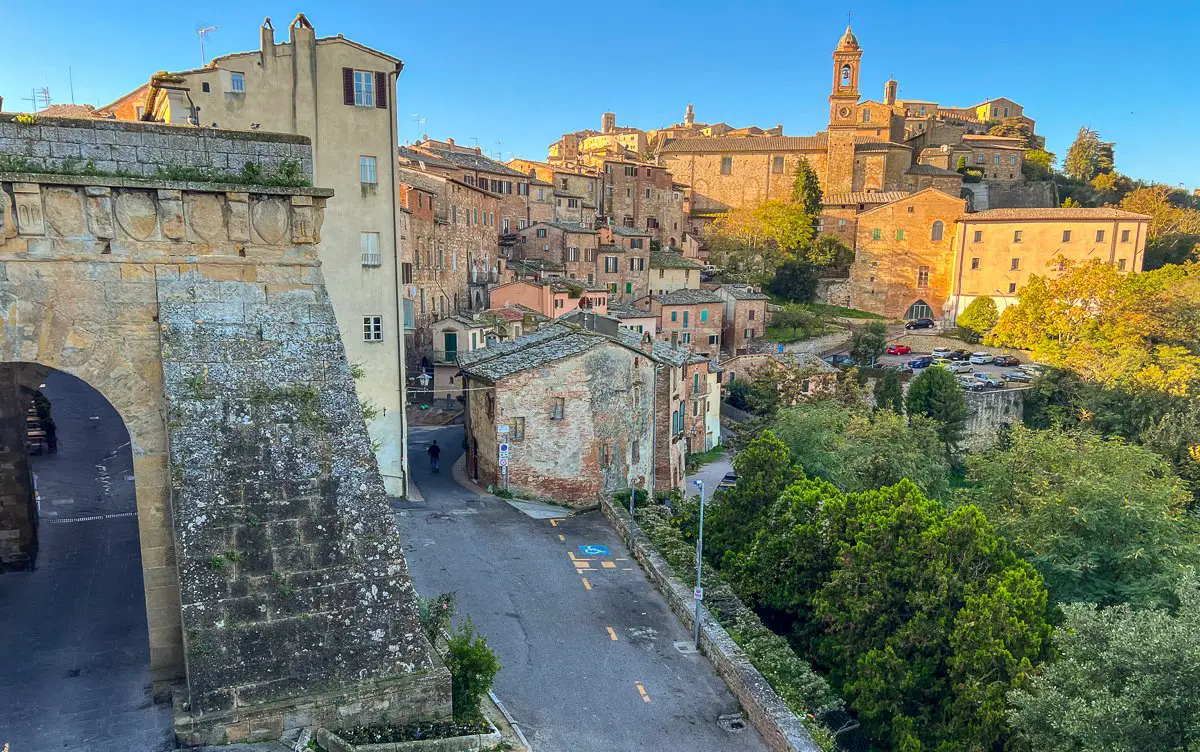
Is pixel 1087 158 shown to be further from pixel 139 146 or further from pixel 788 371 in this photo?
pixel 139 146

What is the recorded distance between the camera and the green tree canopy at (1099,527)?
20.9m

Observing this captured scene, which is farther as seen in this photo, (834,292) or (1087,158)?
(1087,158)

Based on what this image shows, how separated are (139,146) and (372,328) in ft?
52.9

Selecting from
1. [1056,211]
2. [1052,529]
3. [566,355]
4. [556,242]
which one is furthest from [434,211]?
[1056,211]

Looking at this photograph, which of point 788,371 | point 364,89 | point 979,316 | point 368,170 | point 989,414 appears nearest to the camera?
point 364,89

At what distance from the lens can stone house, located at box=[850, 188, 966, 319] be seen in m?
66.6

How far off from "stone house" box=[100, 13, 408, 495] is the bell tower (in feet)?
211

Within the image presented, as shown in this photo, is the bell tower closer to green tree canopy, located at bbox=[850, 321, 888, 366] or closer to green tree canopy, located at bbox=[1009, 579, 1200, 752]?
green tree canopy, located at bbox=[850, 321, 888, 366]

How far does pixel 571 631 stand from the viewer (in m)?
14.9

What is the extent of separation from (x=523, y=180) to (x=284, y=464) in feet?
183

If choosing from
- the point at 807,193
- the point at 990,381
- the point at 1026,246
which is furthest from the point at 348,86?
the point at 807,193

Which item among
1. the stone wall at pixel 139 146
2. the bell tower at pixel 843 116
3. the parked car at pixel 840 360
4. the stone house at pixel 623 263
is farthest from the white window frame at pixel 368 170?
the bell tower at pixel 843 116

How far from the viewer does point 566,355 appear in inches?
953

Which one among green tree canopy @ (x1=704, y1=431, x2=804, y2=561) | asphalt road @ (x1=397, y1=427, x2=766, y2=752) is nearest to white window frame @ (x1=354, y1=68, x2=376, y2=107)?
asphalt road @ (x1=397, y1=427, x2=766, y2=752)
